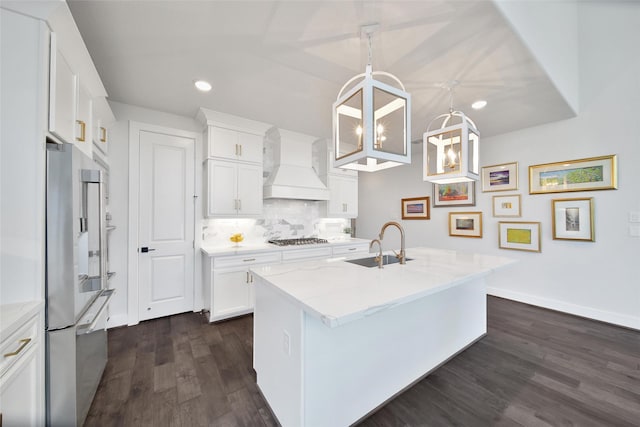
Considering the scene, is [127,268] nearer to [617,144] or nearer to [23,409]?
[23,409]

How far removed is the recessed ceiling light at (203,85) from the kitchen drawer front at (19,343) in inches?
85.1

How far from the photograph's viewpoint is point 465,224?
13.5 feet

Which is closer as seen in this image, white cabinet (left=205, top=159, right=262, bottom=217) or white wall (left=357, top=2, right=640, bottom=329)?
white wall (left=357, top=2, right=640, bottom=329)

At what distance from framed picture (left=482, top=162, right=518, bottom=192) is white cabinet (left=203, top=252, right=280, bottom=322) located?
3.78 m

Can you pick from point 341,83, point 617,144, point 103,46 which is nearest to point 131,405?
point 103,46

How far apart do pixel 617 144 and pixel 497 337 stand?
2.71 meters

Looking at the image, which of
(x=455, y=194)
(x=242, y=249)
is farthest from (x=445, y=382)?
(x=455, y=194)

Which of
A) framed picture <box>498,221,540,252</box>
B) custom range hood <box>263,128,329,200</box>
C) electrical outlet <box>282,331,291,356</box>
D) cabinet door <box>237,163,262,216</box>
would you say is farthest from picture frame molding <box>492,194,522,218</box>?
electrical outlet <box>282,331,291,356</box>

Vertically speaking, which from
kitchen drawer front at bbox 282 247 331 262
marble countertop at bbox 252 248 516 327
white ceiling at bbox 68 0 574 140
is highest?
white ceiling at bbox 68 0 574 140

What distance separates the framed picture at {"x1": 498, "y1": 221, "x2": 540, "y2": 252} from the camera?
11.1ft

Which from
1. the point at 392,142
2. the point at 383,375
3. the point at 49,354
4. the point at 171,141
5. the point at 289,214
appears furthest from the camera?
the point at 289,214

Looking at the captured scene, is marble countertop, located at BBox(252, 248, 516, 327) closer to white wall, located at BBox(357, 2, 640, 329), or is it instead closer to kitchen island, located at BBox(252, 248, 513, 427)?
kitchen island, located at BBox(252, 248, 513, 427)

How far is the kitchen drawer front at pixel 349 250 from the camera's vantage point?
385 centimetres

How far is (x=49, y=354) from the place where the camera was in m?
1.20
